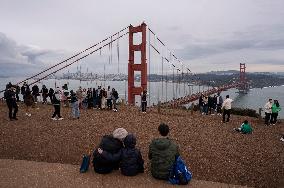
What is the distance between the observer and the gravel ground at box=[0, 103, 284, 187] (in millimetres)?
7238

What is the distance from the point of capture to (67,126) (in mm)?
Answer: 11828

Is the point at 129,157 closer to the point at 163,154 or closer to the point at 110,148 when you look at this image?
the point at 110,148

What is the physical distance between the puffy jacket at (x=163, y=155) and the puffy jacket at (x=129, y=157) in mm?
346

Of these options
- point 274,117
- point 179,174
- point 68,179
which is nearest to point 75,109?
point 68,179

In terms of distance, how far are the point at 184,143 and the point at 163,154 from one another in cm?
413

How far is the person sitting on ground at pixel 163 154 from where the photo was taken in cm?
584

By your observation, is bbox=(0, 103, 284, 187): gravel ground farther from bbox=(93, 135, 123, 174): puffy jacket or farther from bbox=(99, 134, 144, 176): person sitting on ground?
bbox=(93, 135, 123, 174): puffy jacket

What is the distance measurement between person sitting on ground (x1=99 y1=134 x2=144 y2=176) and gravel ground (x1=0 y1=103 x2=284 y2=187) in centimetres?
57

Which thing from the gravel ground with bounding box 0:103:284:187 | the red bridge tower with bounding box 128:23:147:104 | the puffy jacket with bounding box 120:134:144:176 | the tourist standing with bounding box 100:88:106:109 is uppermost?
the red bridge tower with bounding box 128:23:147:104

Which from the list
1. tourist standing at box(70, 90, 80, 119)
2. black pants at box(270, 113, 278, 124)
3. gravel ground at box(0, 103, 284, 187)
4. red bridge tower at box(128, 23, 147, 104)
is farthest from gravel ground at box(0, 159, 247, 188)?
red bridge tower at box(128, 23, 147, 104)

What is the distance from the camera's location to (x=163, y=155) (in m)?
5.84

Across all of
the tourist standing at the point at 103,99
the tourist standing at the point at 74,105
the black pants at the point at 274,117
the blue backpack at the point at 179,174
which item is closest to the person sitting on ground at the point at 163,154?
the blue backpack at the point at 179,174

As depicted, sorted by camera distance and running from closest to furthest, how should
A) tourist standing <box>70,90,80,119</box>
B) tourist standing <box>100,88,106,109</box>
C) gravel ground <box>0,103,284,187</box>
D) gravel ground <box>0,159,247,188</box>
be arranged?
gravel ground <box>0,159,247,188</box>, gravel ground <box>0,103,284,187</box>, tourist standing <box>70,90,80,119</box>, tourist standing <box>100,88,106,109</box>

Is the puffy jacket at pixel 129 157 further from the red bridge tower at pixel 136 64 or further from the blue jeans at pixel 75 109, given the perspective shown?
the red bridge tower at pixel 136 64
